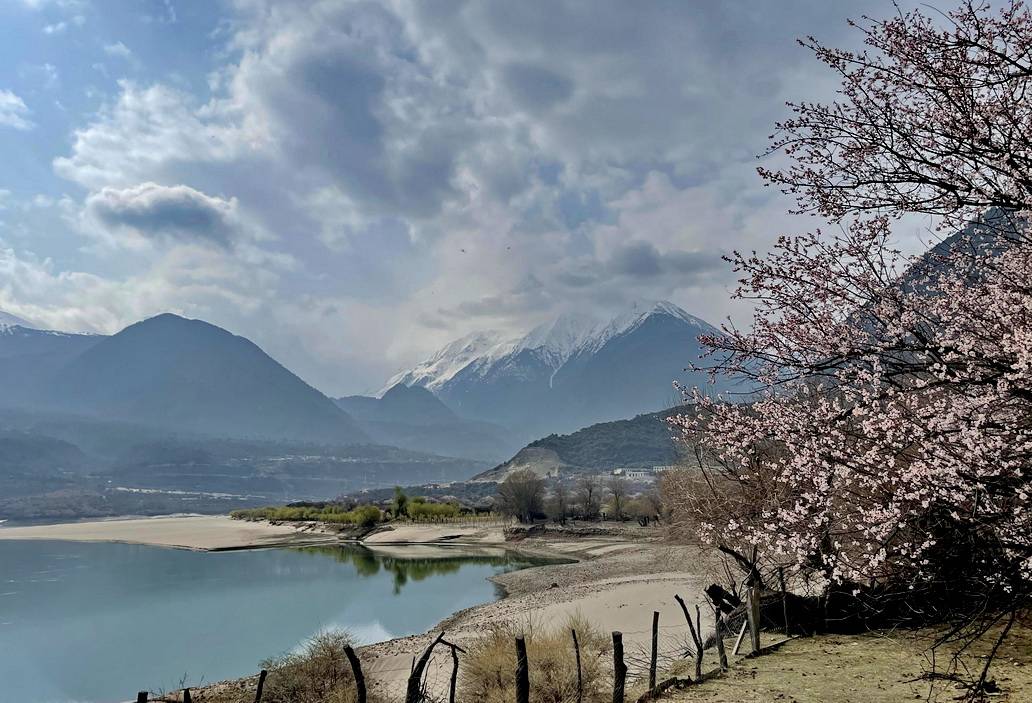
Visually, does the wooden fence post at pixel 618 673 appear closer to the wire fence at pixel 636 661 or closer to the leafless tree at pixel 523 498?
the wire fence at pixel 636 661

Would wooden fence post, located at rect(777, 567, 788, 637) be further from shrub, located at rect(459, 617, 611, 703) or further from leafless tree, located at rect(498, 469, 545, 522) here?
leafless tree, located at rect(498, 469, 545, 522)

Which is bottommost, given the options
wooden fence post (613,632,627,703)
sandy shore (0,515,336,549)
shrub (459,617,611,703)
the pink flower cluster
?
sandy shore (0,515,336,549)

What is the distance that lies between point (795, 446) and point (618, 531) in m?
64.4

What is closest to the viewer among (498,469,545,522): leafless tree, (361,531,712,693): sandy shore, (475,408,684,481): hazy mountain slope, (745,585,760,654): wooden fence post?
(745,585,760,654): wooden fence post

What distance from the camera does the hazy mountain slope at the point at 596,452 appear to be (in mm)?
165438

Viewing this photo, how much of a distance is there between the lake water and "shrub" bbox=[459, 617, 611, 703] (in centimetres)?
1312

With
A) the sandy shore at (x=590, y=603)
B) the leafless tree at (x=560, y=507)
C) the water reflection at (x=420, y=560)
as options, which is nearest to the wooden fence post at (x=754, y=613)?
the sandy shore at (x=590, y=603)

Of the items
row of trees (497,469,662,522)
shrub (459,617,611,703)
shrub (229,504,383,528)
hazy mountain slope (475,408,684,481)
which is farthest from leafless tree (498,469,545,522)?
hazy mountain slope (475,408,684,481)

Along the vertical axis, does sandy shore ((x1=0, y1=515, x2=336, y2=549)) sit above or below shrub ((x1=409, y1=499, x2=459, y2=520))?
below

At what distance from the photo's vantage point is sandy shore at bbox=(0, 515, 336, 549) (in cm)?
7319

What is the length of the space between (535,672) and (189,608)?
30.4 meters

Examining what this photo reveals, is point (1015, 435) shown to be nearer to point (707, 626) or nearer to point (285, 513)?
A: point (707, 626)

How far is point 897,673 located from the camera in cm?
1070

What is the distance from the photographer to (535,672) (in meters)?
13.3
